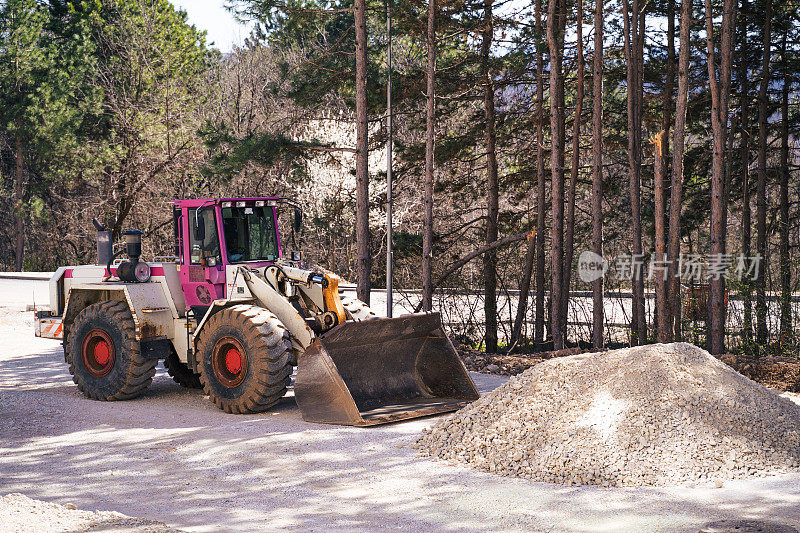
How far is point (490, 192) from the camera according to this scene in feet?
66.7

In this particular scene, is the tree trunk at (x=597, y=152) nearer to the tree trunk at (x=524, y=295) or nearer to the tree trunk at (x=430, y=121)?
the tree trunk at (x=524, y=295)

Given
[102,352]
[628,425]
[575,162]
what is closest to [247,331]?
[102,352]

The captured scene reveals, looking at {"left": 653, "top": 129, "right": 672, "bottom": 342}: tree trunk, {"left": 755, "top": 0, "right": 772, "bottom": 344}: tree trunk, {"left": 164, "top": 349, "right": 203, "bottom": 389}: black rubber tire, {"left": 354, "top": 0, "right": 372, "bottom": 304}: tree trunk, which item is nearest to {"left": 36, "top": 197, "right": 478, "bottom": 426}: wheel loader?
{"left": 164, "top": 349, "right": 203, "bottom": 389}: black rubber tire

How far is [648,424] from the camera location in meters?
7.70

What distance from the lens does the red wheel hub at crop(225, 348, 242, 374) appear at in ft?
31.8

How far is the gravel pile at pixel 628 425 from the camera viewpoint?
7.18 m

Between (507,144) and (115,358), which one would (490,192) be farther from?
(115,358)

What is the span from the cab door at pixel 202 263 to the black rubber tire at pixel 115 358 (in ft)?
2.85

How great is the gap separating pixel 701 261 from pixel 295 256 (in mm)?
13795

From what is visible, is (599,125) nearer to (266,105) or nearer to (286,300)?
(286,300)

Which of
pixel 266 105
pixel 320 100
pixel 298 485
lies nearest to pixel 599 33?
pixel 320 100

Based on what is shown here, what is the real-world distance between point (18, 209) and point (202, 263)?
3127 cm

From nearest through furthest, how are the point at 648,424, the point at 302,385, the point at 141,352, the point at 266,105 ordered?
1. the point at 648,424
2. the point at 302,385
3. the point at 141,352
4. the point at 266,105

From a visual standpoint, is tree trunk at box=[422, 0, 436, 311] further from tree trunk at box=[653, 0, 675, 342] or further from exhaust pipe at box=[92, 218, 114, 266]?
exhaust pipe at box=[92, 218, 114, 266]
